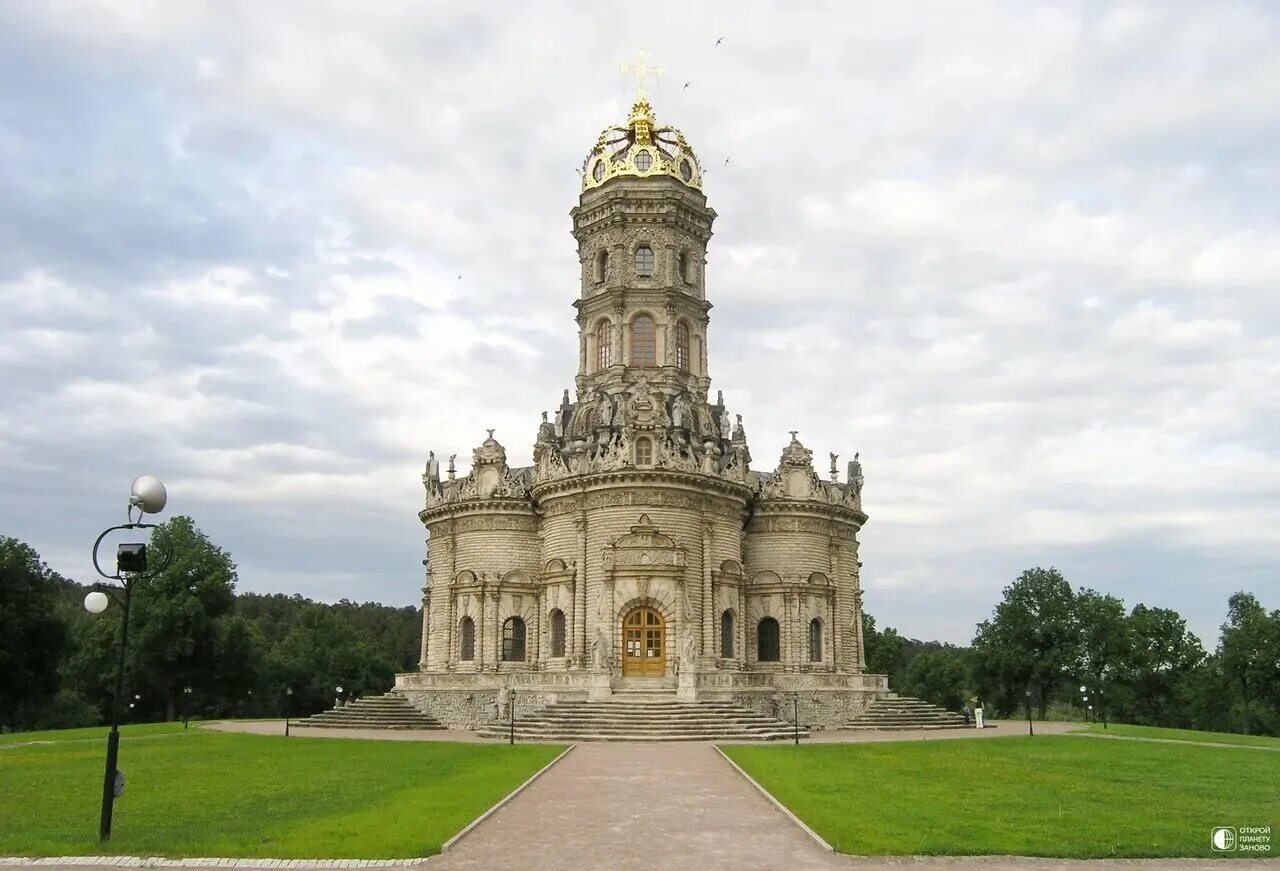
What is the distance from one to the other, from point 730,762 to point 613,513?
1910cm

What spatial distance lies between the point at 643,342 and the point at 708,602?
14284 millimetres

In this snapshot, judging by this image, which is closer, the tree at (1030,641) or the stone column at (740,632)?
the stone column at (740,632)

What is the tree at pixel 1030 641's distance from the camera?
211 ft

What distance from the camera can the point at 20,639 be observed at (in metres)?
52.5

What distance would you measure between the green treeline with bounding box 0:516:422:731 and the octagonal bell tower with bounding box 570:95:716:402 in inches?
864

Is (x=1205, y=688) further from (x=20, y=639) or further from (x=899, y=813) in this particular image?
(x=20, y=639)

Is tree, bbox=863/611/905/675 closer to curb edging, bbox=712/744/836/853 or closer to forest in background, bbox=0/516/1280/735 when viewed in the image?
forest in background, bbox=0/516/1280/735

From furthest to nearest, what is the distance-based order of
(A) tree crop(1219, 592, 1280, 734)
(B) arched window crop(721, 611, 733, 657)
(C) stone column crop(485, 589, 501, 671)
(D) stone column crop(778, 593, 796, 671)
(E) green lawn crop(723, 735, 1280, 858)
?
(A) tree crop(1219, 592, 1280, 734) < (C) stone column crop(485, 589, 501, 671) < (D) stone column crop(778, 593, 796, 671) < (B) arched window crop(721, 611, 733, 657) < (E) green lawn crop(723, 735, 1280, 858)

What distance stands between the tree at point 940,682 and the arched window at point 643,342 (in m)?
41.0

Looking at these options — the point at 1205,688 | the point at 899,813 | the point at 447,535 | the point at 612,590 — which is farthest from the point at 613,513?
the point at 1205,688

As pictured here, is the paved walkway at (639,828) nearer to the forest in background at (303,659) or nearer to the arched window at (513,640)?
the arched window at (513,640)

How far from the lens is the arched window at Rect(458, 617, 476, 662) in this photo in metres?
48.6

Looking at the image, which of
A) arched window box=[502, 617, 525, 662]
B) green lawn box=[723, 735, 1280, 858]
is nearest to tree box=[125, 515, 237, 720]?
arched window box=[502, 617, 525, 662]

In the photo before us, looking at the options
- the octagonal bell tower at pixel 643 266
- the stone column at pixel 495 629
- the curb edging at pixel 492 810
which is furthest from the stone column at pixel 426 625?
the curb edging at pixel 492 810
